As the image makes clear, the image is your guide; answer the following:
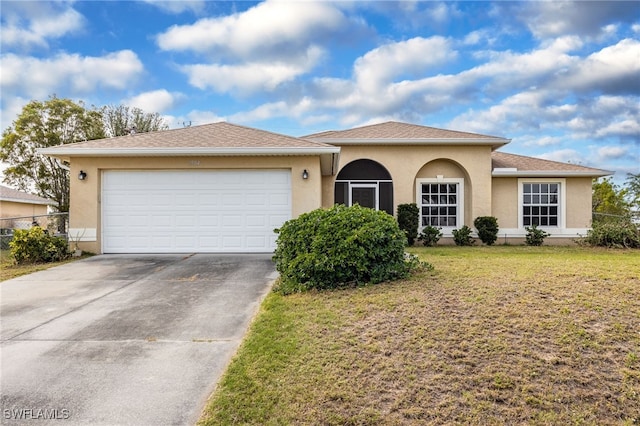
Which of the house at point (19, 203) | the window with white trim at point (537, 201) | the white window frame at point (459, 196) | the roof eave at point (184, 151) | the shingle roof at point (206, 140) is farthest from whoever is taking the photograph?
the house at point (19, 203)

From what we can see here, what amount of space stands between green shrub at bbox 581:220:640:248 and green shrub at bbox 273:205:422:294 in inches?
363

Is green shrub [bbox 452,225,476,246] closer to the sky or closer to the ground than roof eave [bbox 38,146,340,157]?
closer to the ground

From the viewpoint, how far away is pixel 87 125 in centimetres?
2308

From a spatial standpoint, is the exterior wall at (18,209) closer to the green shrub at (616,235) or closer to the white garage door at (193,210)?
the white garage door at (193,210)

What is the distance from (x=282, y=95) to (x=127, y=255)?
918 centimetres

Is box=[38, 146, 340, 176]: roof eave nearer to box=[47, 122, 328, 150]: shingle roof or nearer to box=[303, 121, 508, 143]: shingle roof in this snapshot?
box=[47, 122, 328, 150]: shingle roof

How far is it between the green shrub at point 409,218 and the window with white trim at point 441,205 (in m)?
1.06

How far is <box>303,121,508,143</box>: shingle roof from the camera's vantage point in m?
13.5

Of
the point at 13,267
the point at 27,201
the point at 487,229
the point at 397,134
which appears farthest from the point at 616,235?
the point at 27,201

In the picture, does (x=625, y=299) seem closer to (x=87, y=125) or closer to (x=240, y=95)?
(x=240, y=95)

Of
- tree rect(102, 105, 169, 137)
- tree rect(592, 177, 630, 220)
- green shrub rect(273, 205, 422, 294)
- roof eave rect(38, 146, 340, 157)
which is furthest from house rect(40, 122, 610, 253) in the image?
tree rect(592, 177, 630, 220)

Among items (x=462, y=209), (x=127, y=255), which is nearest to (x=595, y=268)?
(x=462, y=209)

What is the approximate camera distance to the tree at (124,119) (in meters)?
24.1

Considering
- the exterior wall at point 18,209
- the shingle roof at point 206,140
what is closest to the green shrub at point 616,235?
the shingle roof at point 206,140
